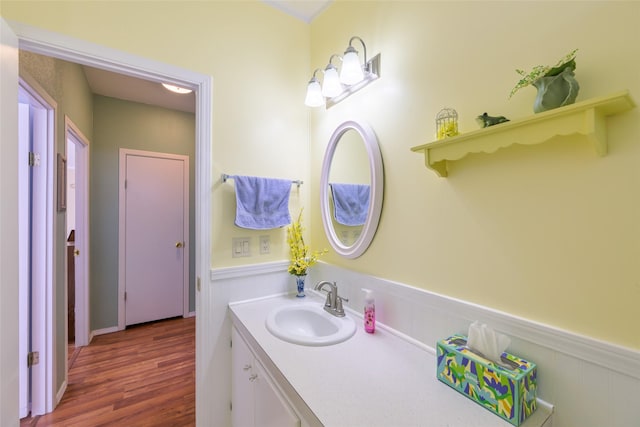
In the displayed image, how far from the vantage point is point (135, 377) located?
212cm

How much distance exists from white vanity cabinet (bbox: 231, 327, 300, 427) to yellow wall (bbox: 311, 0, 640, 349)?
661 millimetres

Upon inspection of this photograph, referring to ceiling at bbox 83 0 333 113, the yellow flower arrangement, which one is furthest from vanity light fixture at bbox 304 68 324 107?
the yellow flower arrangement

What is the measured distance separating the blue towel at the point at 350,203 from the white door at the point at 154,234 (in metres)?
2.41

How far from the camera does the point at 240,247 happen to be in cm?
159

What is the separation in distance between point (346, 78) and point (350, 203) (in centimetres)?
63

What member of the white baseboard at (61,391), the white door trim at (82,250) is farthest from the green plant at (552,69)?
the white door trim at (82,250)

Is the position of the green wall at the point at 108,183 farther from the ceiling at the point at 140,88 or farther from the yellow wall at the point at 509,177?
the yellow wall at the point at 509,177

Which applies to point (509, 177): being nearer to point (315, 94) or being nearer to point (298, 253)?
point (315, 94)

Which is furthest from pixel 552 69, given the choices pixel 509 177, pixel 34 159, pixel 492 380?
pixel 34 159

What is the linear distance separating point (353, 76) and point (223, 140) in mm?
791

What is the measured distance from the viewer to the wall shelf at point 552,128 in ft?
2.00

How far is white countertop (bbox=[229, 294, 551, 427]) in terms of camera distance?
72 centimetres

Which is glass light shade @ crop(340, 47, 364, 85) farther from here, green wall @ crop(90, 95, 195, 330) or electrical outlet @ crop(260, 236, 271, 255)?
green wall @ crop(90, 95, 195, 330)

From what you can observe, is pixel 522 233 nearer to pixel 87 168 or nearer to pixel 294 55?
pixel 294 55
